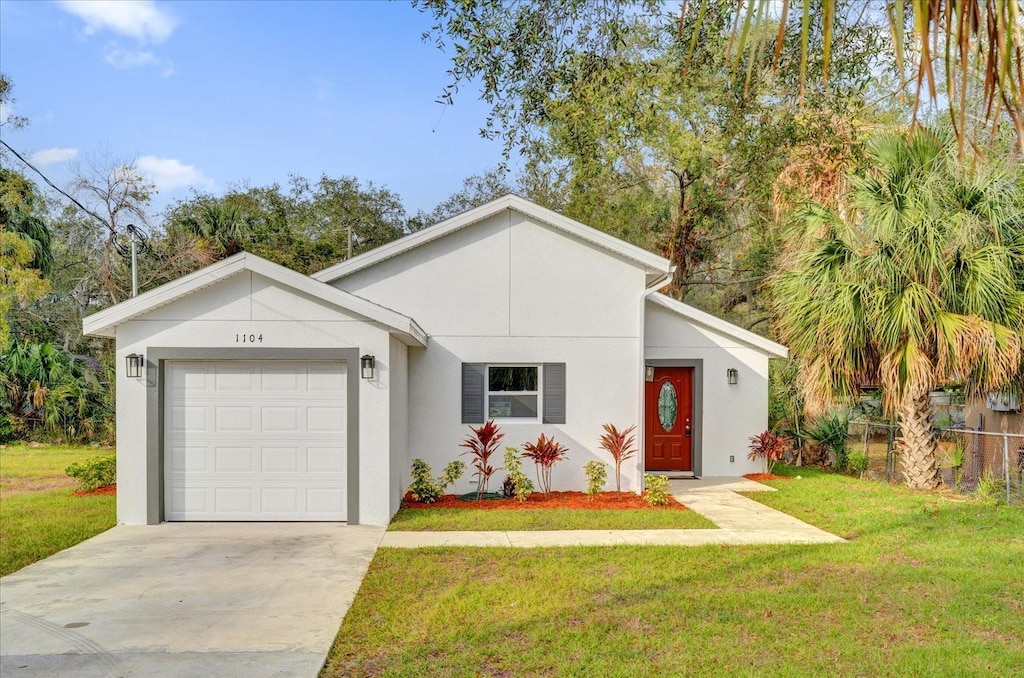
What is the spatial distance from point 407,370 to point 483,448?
5.93ft

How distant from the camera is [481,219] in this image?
12.5 metres

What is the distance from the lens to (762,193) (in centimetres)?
761

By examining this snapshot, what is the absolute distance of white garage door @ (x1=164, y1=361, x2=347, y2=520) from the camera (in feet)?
33.4

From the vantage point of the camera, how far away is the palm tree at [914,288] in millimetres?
11695

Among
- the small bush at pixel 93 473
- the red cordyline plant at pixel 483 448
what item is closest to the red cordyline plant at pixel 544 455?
the red cordyline plant at pixel 483 448

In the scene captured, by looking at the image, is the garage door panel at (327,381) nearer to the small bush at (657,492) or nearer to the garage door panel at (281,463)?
the garage door panel at (281,463)

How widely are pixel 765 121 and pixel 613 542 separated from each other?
200 inches

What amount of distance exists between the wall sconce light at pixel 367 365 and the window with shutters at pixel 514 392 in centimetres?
291

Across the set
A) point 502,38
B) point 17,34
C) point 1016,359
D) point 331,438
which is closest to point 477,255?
point 331,438

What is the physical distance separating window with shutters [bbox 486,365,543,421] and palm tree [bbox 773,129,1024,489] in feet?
16.3

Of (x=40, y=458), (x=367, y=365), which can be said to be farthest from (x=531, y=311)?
(x=40, y=458)

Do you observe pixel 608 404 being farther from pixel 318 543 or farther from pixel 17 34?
pixel 17 34

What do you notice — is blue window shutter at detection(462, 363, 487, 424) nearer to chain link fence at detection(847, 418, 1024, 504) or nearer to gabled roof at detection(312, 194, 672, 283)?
gabled roof at detection(312, 194, 672, 283)

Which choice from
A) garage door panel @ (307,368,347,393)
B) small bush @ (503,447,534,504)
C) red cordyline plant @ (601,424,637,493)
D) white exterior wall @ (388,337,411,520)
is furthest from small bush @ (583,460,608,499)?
garage door panel @ (307,368,347,393)
